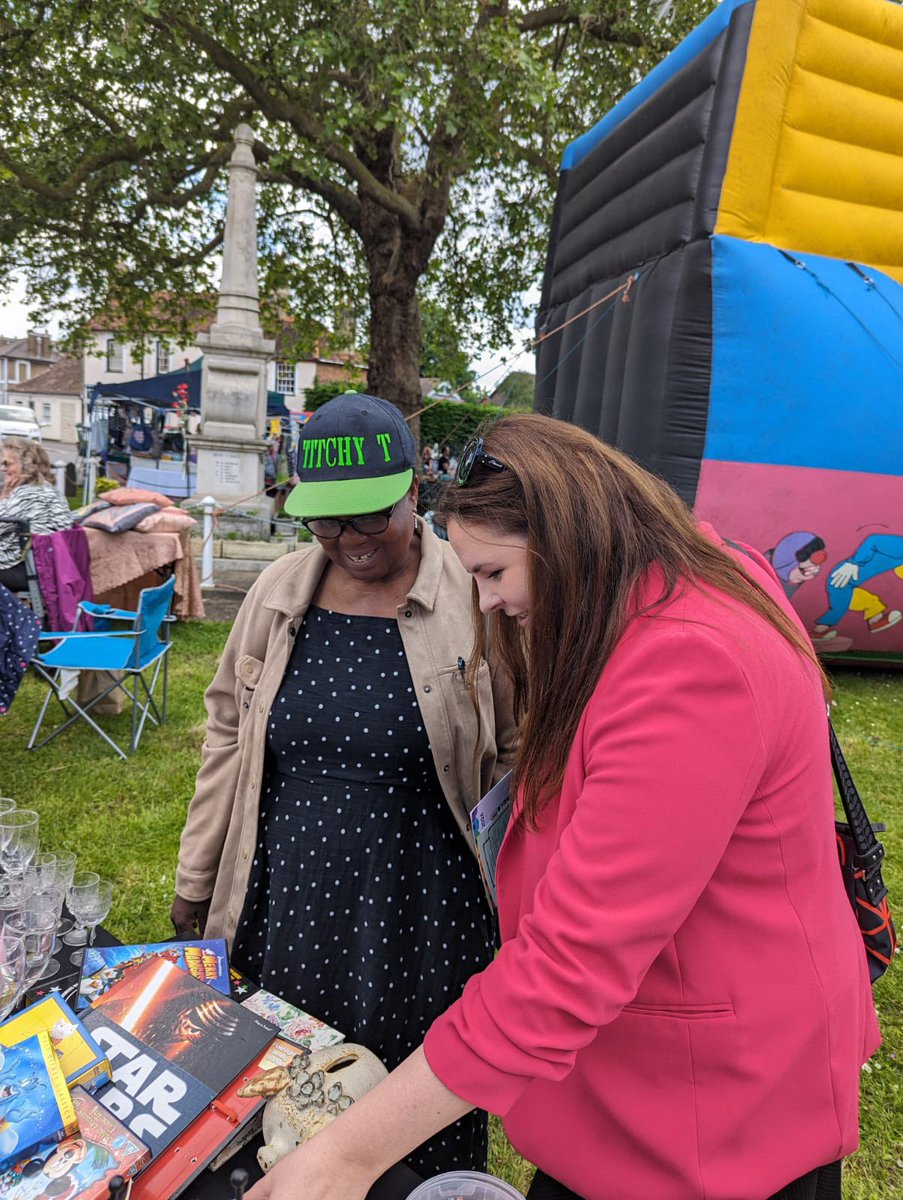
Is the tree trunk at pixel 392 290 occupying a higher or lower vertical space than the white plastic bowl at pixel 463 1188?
higher

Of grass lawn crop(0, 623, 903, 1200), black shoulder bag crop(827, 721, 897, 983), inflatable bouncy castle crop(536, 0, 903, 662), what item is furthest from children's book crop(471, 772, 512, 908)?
inflatable bouncy castle crop(536, 0, 903, 662)

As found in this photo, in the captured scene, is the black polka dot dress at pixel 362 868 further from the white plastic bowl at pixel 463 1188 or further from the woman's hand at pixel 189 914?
the white plastic bowl at pixel 463 1188

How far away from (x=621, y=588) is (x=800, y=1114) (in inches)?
29.9

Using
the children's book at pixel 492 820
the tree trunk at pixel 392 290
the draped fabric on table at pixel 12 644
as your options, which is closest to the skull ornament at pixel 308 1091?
the children's book at pixel 492 820

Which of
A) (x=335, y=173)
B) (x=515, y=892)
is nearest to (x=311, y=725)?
(x=515, y=892)

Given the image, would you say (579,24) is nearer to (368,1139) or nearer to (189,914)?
(189,914)

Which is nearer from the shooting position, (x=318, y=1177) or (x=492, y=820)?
(x=318, y=1177)

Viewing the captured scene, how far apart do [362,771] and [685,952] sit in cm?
97

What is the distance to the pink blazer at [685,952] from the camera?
87 centimetres

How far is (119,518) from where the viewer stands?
6281mm

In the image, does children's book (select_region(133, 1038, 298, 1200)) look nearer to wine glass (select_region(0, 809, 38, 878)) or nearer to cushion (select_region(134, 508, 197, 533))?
wine glass (select_region(0, 809, 38, 878))

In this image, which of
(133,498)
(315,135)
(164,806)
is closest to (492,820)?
(164,806)

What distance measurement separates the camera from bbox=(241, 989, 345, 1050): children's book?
1.39m

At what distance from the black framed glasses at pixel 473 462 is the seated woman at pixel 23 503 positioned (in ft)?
15.8
